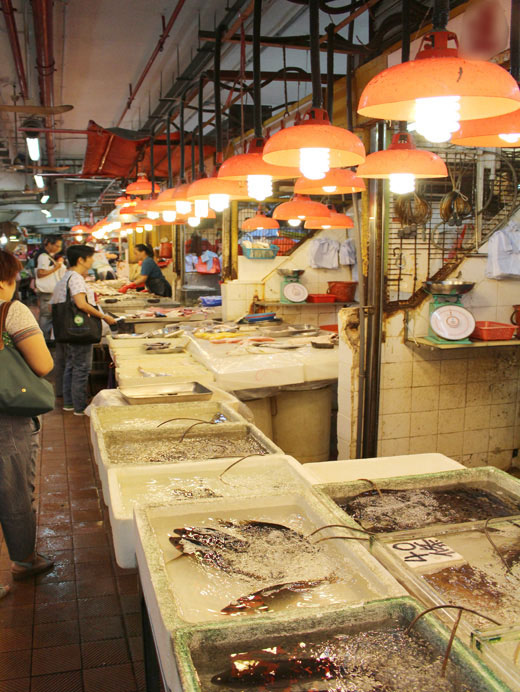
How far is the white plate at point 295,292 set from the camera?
321 inches

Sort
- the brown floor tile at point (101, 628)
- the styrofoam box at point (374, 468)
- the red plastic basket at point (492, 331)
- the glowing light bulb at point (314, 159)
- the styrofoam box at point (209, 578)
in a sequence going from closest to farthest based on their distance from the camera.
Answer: the styrofoam box at point (209, 578)
the glowing light bulb at point (314, 159)
the styrofoam box at point (374, 468)
the brown floor tile at point (101, 628)
the red plastic basket at point (492, 331)

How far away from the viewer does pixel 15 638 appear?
3.30 meters

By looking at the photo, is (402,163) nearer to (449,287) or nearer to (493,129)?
(493,129)

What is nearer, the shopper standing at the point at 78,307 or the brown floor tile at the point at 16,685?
the brown floor tile at the point at 16,685

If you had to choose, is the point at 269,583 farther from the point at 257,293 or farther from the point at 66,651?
the point at 257,293

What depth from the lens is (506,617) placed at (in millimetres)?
1678

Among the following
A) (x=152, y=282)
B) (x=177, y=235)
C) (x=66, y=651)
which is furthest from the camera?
(x=177, y=235)

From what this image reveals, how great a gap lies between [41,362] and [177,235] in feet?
33.1

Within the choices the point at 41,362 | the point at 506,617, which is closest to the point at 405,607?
the point at 506,617

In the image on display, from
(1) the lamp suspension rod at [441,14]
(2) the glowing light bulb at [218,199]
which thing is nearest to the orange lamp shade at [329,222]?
(2) the glowing light bulb at [218,199]

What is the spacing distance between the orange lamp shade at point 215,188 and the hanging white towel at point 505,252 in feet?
8.38

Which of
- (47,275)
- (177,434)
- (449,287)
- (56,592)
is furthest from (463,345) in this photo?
(47,275)

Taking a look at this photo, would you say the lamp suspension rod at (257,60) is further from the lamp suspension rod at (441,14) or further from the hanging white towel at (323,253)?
the hanging white towel at (323,253)

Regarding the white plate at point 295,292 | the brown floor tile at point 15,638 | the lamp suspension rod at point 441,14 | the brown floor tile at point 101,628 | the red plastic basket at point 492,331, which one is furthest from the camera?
the white plate at point 295,292
